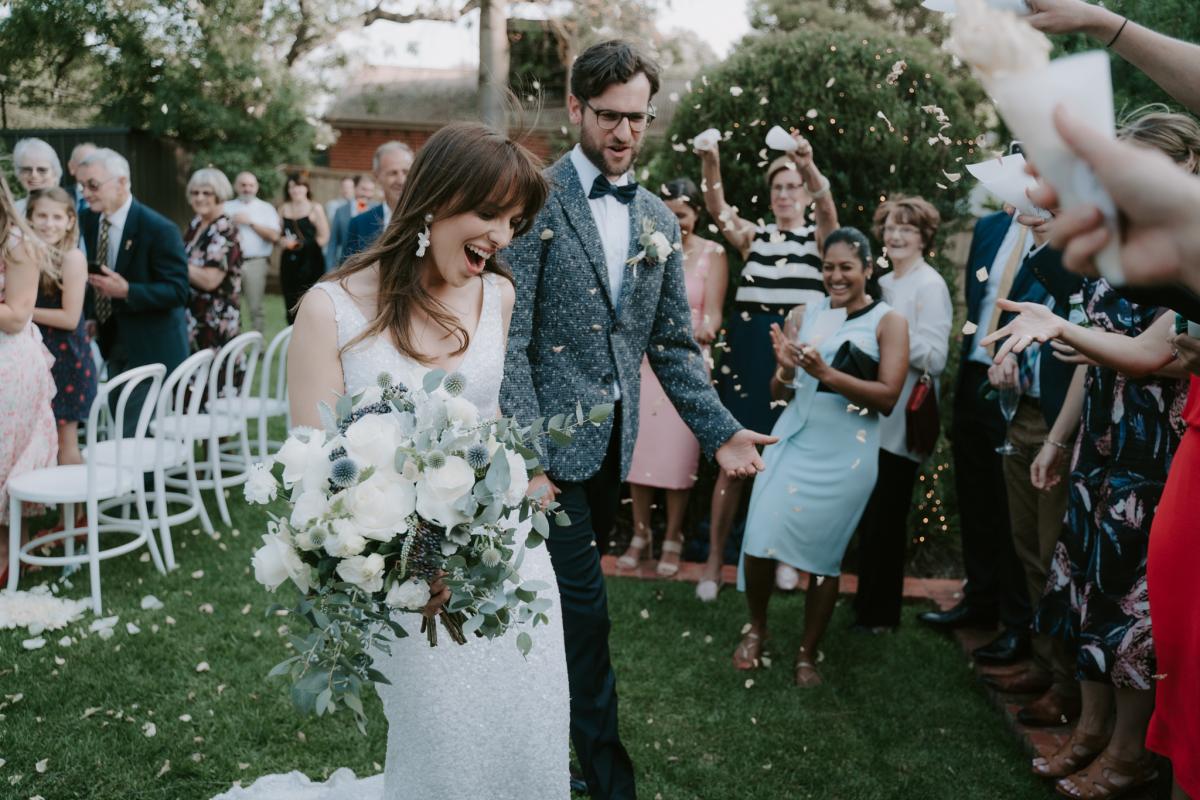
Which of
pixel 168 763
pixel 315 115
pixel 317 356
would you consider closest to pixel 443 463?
pixel 317 356

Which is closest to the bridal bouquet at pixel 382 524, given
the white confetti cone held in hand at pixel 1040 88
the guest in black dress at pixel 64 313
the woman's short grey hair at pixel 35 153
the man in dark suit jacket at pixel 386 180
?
the white confetti cone held in hand at pixel 1040 88

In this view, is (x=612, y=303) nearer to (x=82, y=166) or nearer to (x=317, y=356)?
(x=317, y=356)

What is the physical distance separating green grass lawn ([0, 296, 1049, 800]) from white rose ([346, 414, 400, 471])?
1874 millimetres

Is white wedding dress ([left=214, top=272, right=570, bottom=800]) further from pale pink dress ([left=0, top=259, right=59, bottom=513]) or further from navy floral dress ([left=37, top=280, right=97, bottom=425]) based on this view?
navy floral dress ([left=37, top=280, right=97, bottom=425])

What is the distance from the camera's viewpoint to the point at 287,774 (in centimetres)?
306

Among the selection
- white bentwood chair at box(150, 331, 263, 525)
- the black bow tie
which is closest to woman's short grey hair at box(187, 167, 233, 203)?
white bentwood chair at box(150, 331, 263, 525)

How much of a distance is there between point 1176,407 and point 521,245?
1.92 metres

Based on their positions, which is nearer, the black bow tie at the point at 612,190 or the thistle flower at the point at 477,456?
the thistle flower at the point at 477,456

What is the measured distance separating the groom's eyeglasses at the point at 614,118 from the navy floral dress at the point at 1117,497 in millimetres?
1487

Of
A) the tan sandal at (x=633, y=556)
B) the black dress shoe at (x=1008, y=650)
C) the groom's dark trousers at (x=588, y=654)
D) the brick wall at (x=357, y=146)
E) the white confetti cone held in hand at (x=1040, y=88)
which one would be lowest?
the brick wall at (x=357, y=146)

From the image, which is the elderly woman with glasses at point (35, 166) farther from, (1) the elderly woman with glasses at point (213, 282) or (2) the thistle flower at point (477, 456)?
(2) the thistle flower at point (477, 456)

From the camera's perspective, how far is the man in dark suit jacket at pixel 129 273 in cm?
569

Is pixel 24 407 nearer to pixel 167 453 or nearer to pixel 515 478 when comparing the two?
pixel 167 453

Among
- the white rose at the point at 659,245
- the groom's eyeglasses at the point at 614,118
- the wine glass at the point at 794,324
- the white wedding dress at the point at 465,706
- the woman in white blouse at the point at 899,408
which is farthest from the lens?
the woman in white blouse at the point at 899,408
